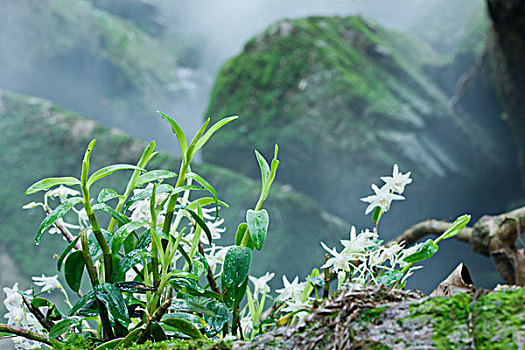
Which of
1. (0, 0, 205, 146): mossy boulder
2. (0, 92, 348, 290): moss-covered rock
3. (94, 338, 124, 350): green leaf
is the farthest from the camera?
(0, 0, 205, 146): mossy boulder

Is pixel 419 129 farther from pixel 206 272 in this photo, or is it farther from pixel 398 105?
pixel 206 272

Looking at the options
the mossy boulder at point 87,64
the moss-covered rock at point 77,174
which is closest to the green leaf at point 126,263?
the moss-covered rock at point 77,174

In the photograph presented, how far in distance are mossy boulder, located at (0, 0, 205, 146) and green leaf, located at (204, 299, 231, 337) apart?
3207 millimetres

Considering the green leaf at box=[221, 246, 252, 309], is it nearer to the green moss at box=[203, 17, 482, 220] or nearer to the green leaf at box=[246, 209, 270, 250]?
the green leaf at box=[246, 209, 270, 250]

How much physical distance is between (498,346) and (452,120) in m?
2.88

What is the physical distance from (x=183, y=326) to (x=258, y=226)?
9cm

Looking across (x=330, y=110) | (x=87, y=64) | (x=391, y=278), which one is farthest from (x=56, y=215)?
(x=87, y=64)

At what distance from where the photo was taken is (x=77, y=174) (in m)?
2.62

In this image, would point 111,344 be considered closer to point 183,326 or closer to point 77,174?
point 183,326

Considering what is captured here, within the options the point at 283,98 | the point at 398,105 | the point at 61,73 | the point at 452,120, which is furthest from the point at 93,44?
the point at 452,120

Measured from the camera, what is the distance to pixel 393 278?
26 cm

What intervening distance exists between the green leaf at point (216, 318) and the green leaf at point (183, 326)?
2 centimetres

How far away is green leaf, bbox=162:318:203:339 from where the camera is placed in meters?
0.25

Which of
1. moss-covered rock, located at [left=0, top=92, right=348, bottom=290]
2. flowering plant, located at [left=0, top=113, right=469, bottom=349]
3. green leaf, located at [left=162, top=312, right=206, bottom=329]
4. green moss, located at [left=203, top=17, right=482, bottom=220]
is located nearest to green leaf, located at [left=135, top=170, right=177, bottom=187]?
flowering plant, located at [left=0, top=113, right=469, bottom=349]
